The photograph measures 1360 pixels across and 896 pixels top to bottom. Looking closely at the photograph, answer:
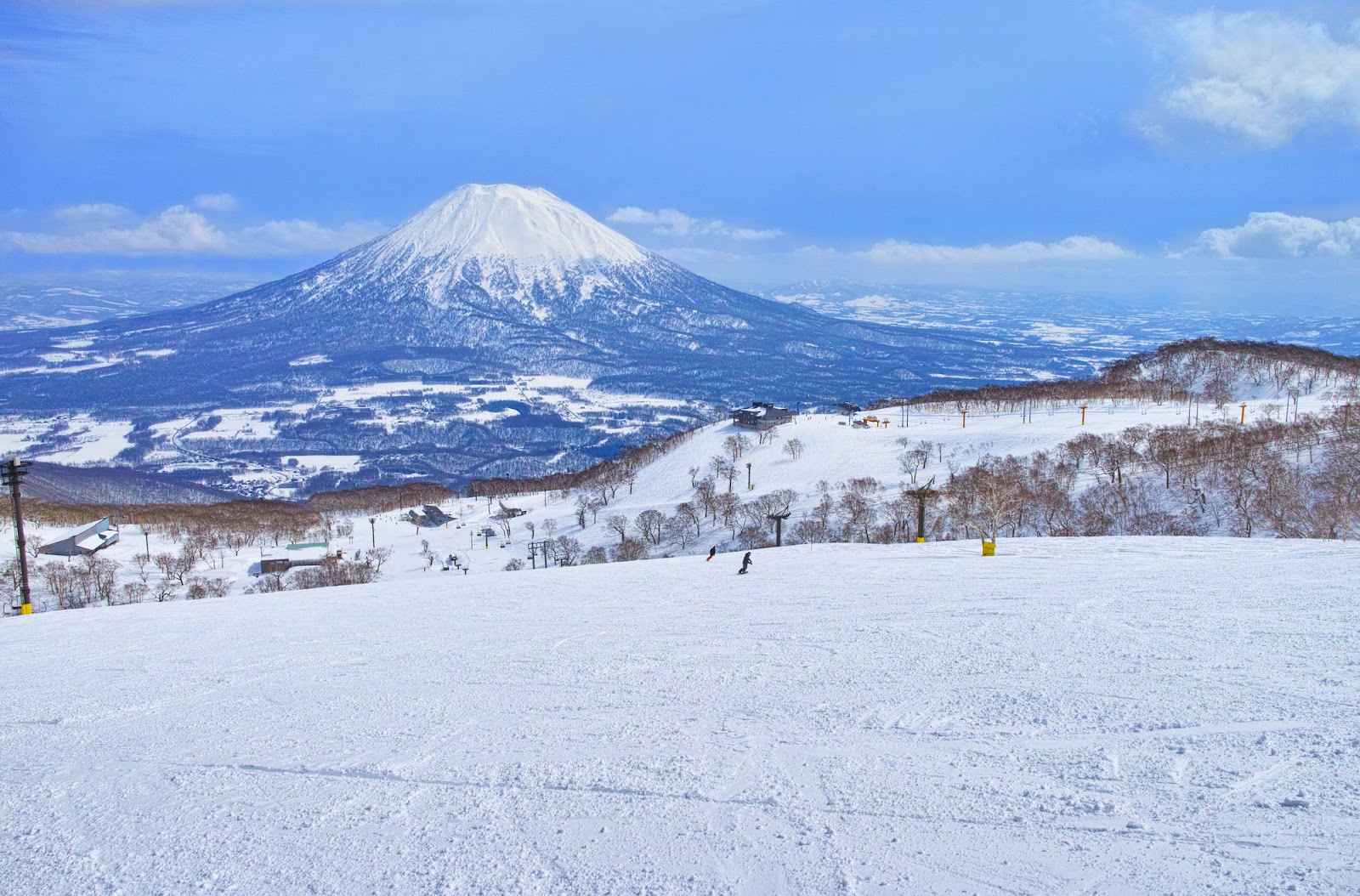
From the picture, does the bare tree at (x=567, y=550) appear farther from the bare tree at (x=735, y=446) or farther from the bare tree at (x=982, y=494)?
the bare tree at (x=982, y=494)

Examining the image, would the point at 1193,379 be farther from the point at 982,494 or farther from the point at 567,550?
the point at 567,550

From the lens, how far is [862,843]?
4.75 meters

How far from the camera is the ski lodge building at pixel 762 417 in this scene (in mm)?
75000

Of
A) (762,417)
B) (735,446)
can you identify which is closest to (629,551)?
(735,446)

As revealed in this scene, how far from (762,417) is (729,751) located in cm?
7024

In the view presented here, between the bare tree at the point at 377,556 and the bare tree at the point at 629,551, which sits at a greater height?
the bare tree at the point at 629,551

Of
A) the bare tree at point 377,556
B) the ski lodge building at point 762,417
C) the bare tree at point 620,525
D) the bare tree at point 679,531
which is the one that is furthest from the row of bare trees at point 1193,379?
the bare tree at point 377,556

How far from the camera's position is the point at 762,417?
75.8m

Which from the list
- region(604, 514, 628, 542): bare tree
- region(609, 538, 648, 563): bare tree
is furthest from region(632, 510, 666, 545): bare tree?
region(609, 538, 648, 563): bare tree

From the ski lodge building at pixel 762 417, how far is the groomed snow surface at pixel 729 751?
63.1 metres

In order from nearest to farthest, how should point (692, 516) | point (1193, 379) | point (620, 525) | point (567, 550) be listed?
point (567, 550), point (692, 516), point (620, 525), point (1193, 379)

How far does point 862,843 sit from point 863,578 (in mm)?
9129

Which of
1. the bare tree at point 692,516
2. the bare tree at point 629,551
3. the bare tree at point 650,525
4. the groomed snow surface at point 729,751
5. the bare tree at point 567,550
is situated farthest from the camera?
the bare tree at point 650,525

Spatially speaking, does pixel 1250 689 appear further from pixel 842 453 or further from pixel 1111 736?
pixel 842 453
